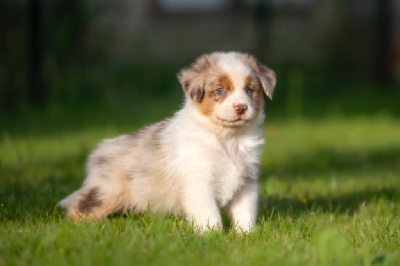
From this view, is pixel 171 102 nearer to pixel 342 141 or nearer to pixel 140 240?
pixel 342 141

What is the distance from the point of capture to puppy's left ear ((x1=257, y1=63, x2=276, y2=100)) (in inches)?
197

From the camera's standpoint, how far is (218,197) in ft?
15.8

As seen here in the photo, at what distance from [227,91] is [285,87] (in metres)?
10.5

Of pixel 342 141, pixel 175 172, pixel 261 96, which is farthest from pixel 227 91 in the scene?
pixel 342 141

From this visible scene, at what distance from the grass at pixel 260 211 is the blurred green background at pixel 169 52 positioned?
130 cm

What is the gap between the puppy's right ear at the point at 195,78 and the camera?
4.88m

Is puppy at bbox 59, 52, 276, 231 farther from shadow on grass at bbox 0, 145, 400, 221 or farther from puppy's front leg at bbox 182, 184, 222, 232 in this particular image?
shadow on grass at bbox 0, 145, 400, 221

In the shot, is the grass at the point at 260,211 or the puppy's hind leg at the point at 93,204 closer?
the grass at the point at 260,211

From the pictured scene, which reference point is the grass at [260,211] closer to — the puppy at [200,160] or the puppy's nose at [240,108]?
the puppy at [200,160]

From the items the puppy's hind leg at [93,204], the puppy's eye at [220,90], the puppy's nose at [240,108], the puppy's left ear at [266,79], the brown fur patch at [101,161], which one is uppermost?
the puppy's left ear at [266,79]

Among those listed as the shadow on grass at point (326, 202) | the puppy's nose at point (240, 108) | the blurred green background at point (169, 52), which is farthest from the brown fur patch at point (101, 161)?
the blurred green background at point (169, 52)

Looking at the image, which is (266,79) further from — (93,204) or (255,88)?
(93,204)

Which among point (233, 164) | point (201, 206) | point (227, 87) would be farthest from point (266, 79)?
point (201, 206)

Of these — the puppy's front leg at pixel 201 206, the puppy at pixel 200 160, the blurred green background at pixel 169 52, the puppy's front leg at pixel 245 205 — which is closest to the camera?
the puppy's front leg at pixel 201 206
